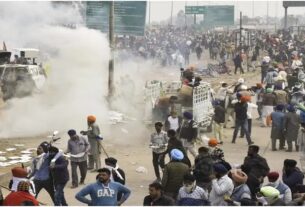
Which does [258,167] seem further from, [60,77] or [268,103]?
[60,77]

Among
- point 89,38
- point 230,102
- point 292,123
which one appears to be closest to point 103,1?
point 89,38

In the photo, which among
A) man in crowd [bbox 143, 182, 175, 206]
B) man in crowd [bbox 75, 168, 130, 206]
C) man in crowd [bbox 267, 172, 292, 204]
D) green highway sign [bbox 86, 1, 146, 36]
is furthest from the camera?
green highway sign [bbox 86, 1, 146, 36]

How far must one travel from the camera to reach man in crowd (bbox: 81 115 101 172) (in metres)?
11.9

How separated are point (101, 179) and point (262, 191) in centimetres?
181

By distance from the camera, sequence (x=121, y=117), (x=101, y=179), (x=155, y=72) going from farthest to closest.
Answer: (x=155, y=72)
(x=121, y=117)
(x=101, y=179)

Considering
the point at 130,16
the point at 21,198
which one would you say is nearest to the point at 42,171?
the point at 21,198

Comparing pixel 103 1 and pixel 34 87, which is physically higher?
pixel 103 1

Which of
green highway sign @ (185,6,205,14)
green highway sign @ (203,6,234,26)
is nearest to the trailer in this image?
green highway sign @ (203,6,234,26)

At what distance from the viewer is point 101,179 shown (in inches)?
272

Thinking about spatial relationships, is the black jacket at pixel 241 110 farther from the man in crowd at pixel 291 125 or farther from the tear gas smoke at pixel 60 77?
the tear gas smoke at pixel 60 77

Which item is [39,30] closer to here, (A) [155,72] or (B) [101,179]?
(A) [155,72]

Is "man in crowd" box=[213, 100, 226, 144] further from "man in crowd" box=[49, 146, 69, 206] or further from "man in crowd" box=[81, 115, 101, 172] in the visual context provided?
"man in crowd" box=[49, 146, 69, 206]

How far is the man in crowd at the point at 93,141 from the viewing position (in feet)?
38.9

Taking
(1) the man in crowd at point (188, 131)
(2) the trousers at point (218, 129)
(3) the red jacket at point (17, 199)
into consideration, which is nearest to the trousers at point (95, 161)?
(1) the man in crowd at point (188, 131)
